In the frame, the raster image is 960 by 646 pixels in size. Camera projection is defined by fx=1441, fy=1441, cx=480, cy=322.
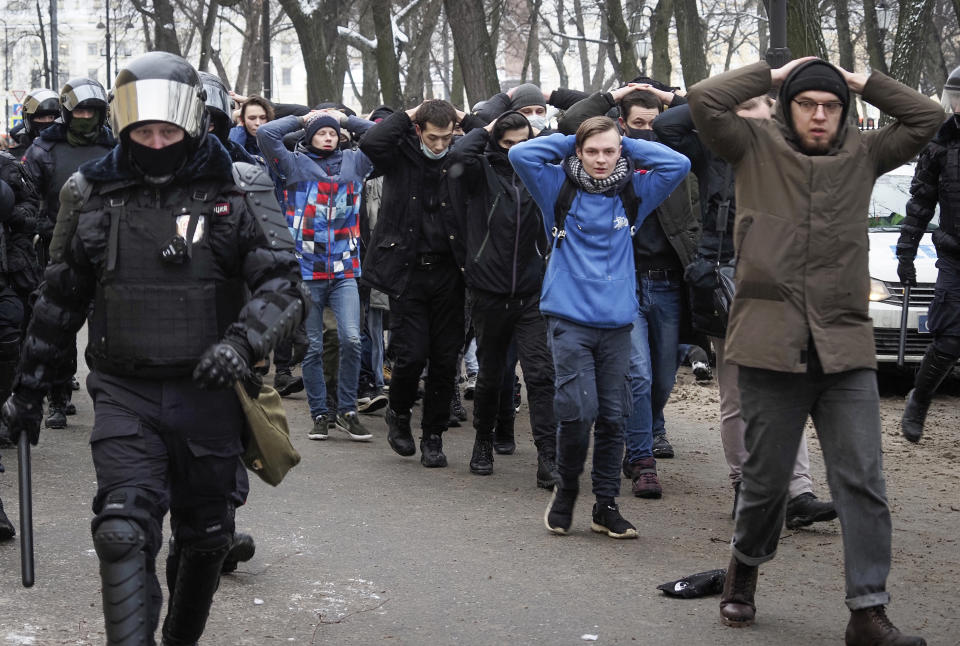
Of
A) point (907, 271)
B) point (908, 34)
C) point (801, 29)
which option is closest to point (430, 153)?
point (907, 271)

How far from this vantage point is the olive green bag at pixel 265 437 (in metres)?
4.43

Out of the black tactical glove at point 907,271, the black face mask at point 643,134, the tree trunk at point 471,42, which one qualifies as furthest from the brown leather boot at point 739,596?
the tree trunk at point 471,42

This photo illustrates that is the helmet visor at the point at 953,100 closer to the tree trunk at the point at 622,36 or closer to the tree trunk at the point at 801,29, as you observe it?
the tree trunk at the point at 801,29

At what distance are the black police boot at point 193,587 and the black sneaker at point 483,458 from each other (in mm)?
3863

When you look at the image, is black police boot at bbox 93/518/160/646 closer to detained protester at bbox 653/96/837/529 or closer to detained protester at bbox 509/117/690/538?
detained protester at bbox 509/117/690/538

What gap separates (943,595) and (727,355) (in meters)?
1.50

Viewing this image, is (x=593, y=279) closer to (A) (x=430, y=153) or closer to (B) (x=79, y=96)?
(A) (x=430, y=153)

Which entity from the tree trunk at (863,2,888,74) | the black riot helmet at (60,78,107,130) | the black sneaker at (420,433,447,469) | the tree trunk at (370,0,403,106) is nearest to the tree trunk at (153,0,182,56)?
the tree trunk at (370,0,403,106)

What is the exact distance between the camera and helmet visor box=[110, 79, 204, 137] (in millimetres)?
4418

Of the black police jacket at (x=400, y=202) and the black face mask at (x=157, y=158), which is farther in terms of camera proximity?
the black police jacket at (x=400, y=202)

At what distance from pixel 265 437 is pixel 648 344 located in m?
3.85

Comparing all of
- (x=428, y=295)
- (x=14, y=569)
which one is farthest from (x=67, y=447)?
(x=14, y=569)

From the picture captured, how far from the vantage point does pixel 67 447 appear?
8992 millimetres

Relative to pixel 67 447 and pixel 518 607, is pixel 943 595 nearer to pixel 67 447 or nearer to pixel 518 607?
pixel 518 607
